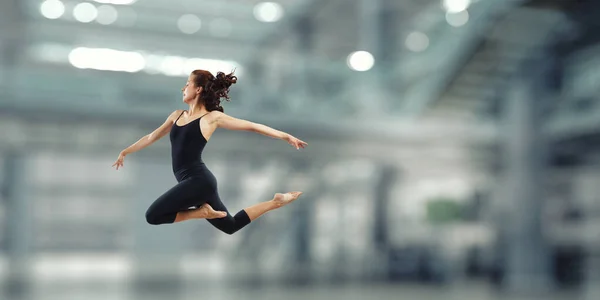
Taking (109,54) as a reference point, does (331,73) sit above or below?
above

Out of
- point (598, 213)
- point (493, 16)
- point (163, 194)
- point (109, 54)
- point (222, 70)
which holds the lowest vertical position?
point (163, 194)

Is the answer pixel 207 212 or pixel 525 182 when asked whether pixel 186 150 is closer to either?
pixel 207 212

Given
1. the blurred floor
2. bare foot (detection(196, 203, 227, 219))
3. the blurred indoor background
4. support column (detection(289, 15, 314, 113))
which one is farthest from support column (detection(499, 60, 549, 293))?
bare foot (detection(196, 203, 227, 219))

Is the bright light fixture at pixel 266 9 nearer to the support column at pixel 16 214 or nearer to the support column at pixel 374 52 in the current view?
the support column at pixel 374 52

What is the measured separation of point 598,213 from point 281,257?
61.5ft

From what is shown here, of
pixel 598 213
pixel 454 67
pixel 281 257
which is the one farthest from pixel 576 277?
pixel 454 67

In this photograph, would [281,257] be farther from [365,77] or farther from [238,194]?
[365,77]

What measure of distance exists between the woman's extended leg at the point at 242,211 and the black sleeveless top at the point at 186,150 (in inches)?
2.6

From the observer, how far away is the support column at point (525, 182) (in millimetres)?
33312

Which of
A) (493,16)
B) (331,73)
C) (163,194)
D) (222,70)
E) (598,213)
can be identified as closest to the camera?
(163,194)

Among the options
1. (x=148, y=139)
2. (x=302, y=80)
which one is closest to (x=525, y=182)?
(x=302, y=80)

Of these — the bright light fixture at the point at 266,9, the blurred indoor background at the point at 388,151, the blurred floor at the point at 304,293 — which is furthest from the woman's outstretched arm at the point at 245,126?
the blurred floor at the point at 304,293

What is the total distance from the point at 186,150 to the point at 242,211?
168 millimetres

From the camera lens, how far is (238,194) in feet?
124
